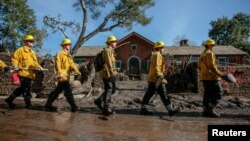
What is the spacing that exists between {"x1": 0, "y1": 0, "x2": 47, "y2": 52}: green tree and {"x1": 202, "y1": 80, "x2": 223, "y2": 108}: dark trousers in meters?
28.7

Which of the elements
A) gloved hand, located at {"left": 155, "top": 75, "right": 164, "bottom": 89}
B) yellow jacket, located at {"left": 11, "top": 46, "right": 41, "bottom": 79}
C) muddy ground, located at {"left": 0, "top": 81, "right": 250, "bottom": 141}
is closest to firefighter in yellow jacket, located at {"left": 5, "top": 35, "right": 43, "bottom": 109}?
yellow jacket, located at {"left": 11, "top": 46, "right": 41, "bottom": 79}

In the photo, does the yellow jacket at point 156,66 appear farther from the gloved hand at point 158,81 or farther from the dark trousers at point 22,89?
the dark trousers at point 22,89

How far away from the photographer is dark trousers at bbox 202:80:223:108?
8709 millimetres

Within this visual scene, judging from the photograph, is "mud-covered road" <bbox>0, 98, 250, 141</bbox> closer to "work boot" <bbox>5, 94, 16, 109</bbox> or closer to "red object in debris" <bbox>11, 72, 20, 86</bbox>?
"work boot" <bbox>5, 94, 16, 109</bbox>

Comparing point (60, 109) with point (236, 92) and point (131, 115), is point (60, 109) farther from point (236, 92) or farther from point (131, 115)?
point (236, 92)

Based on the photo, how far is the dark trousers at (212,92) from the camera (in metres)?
8.71

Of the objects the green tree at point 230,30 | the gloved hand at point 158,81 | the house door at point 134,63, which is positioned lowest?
the gloved hand at point 158,81

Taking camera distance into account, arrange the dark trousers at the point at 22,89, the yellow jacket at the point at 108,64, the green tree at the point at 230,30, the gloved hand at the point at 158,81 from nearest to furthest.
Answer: the yellow jacket at the point at 108,64
the gloved hand at the point at 158,81
the dark trousers at the point at 22,89
the green tree at the point at 230,30

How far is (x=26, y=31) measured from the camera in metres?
38.1

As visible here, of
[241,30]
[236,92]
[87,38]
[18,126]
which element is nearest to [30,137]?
[18,126]

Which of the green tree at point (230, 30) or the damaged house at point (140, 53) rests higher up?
the green tree at point (230, 30)

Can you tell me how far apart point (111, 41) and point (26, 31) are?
31.4 metres

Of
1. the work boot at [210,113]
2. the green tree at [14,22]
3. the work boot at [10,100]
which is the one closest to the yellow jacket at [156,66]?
the work boot at [210,113]

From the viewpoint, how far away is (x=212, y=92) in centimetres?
884
